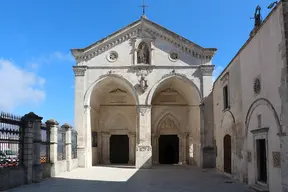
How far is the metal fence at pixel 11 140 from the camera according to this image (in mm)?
11538

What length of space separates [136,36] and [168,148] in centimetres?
1000

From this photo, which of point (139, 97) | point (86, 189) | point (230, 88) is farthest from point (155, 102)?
point (86, 189)

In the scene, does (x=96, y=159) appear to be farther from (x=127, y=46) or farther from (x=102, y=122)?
(x=127, y=46)

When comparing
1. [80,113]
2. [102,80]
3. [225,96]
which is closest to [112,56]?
[102,80]

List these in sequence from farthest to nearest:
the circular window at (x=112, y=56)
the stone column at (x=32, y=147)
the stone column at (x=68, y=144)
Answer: the circular window at (x=112, y=56), the stone column at (x=68, y=144), the stone column at (x=32, y=147)

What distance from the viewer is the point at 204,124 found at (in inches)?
869

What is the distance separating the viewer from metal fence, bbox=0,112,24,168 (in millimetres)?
11538

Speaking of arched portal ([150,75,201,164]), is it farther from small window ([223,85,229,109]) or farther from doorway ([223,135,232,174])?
doorway ([223,135,232,174])

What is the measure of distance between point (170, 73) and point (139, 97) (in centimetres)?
268

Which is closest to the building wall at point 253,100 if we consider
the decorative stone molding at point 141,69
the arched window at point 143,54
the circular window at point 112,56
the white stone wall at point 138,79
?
the white stone wall at point 138,79

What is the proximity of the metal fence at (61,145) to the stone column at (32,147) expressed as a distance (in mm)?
4061

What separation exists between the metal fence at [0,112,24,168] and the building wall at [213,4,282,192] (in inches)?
351

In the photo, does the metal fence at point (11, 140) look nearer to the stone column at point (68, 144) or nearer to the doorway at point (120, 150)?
the stone column at point (68, 144)

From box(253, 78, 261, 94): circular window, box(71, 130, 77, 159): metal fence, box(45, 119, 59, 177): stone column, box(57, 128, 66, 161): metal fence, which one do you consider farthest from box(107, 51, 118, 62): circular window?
box(253, 78, 261, 94): circular window
